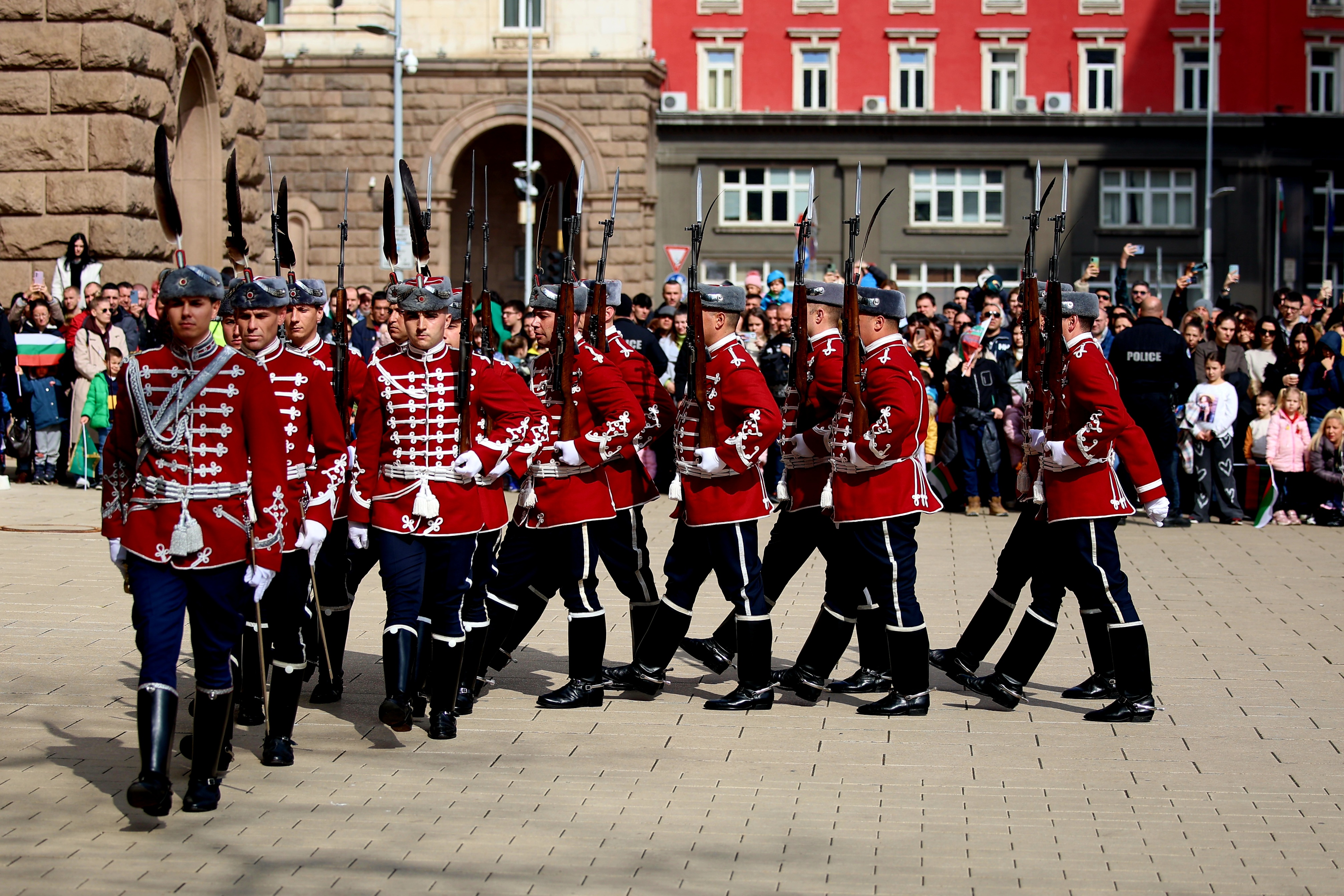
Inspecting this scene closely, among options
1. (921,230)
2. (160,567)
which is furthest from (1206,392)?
(921,230)

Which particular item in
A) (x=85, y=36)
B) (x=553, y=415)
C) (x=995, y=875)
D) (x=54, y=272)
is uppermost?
(x=85, y=36)

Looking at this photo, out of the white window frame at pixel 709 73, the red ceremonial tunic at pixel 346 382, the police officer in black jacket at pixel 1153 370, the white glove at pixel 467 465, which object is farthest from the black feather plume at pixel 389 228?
the white window frame at pixel 709 73

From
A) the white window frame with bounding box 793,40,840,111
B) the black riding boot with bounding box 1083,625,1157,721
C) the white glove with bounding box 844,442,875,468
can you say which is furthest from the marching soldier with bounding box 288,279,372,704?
the white window frame with bounding box 793,40,840,111

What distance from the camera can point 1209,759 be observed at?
7266mm

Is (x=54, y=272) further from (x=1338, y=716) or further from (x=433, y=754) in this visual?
(x=1338, y=716)

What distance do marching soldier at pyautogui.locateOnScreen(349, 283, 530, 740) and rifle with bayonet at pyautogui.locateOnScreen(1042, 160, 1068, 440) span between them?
103 inches

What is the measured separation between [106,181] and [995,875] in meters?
13.5

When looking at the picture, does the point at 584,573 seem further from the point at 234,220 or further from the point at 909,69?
the point at 909,69

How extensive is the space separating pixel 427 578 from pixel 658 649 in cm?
139

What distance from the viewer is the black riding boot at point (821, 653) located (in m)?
8.34

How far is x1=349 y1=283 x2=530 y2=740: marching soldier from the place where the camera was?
726 cm

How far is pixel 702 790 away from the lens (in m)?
6.71

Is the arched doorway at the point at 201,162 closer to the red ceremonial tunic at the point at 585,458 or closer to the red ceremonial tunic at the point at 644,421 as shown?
the red ceremonial tunic at the point at 644,421

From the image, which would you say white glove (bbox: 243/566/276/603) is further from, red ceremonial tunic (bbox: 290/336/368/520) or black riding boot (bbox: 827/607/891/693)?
black riding boot (bbox: 827/607/891/693)
